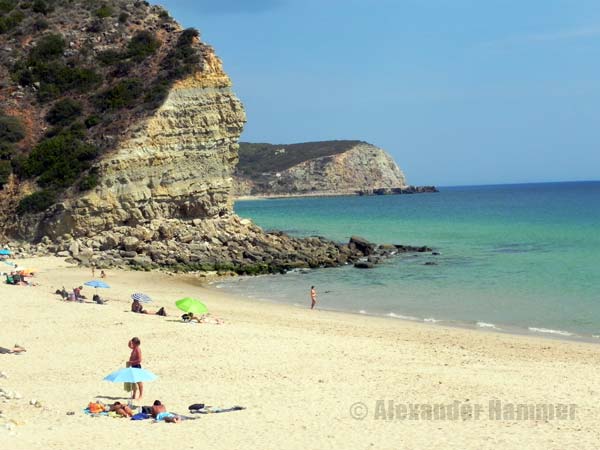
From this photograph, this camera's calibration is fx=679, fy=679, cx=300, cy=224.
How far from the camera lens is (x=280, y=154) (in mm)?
169000

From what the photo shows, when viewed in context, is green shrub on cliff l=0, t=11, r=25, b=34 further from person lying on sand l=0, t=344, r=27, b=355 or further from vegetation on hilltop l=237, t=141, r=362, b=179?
vegetation on hilltop l=237, t=141, r=362, b=179

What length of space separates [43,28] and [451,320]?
36.5m

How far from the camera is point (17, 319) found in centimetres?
1755

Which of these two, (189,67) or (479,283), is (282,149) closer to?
(189,67)

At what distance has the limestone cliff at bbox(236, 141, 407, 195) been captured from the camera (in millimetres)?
154500

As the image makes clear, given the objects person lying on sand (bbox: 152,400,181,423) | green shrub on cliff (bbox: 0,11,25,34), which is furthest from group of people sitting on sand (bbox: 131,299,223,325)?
green shrub on cliff (bbox: 0,11,25,34)

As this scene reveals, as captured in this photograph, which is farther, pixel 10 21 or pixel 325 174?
pixel 325 174

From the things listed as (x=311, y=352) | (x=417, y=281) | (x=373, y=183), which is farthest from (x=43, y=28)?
(x=373, y=183)

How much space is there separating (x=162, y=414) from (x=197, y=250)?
25.3 m

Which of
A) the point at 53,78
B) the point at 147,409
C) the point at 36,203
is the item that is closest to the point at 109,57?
the point at 53,78

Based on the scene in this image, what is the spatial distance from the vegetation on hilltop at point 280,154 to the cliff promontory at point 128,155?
378ft

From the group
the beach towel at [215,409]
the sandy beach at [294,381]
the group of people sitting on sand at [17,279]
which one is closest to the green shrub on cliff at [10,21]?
the group of people sitting on sand at [17,279]

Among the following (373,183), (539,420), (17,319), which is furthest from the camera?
(373,183)

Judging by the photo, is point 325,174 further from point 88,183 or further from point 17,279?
point 17,279
